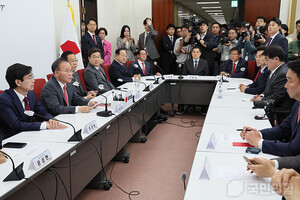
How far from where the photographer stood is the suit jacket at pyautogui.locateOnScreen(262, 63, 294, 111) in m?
3.00

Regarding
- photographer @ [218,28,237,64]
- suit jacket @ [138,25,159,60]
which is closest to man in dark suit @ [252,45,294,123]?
photographer @ [218,28,237,64]

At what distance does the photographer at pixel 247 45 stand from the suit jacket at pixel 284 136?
3.28 meters

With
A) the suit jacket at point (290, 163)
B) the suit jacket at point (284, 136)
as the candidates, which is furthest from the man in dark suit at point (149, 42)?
the suit jacket at point (290, 163)

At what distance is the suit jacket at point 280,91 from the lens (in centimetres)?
300

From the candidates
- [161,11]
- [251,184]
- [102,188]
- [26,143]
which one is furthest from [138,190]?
[161,11]

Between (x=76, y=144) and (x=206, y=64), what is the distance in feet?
12.5

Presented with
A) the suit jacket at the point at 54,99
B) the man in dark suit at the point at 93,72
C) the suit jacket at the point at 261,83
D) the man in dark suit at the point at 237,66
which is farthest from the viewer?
the man in dark suit at the point at 237,66

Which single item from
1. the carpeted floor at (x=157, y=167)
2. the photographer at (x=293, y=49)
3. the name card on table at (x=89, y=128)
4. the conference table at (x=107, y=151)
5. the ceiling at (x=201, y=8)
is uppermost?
the ceiling at (x=201, y=8)

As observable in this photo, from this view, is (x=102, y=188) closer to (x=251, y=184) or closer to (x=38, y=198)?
(x=38, y=198)

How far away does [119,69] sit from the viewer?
464 centimetres

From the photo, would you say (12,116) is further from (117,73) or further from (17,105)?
(117,73)

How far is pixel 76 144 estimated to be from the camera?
1.91 meters

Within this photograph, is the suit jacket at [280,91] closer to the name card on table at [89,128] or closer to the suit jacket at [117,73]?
the name card on table at [89,128]

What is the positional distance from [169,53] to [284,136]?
4478 mm
